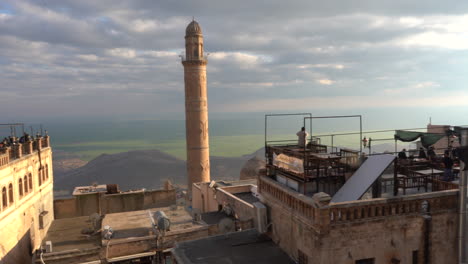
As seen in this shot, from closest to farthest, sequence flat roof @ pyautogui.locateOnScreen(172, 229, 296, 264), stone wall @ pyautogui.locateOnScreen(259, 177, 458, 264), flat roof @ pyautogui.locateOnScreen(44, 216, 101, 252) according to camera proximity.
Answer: stone wall @ pyautogui.locateOnScreen(259, 177, 458, 264)
flat roof @ pyautogui.locateOnScreen(172, 229, 296, 264)
flat roof @ pyautogui.locateOnScreen(44, 216, 101, 252)

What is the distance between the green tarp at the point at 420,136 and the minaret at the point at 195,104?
23.1 m

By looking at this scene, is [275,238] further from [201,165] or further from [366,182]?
[201,165]

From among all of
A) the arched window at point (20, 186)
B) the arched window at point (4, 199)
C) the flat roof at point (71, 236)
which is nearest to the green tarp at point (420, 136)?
the flat roof at point (71, 236)

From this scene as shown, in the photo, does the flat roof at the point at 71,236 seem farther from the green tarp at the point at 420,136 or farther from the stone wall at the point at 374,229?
the green tarp at the point at 420,136

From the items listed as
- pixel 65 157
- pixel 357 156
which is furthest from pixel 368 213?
pixel 65 157

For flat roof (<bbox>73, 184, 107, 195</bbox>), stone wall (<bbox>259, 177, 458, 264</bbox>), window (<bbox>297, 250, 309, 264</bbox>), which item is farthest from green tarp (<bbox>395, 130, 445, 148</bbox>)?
flat roof (<bbox>73, 184, 107, 195</bbox>)

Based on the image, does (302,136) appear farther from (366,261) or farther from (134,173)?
(134,173)

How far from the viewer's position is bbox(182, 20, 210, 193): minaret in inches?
1437

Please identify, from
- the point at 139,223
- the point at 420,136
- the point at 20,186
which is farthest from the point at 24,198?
the point at 420,136

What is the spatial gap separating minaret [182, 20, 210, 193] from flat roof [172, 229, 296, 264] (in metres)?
24.5

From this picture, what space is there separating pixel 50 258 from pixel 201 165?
71.0 feet

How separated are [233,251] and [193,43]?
2887cm

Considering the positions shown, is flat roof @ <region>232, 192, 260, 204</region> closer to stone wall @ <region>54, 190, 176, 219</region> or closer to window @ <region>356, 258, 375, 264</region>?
stone wall @ <region>54, 190, 176, 219</region>

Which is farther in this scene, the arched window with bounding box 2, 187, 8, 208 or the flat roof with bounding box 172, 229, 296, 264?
the arched window with bounding box 2, 187, 8, 208
